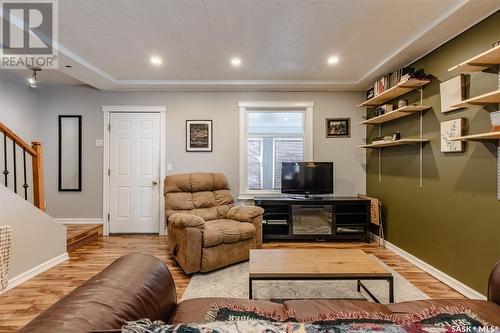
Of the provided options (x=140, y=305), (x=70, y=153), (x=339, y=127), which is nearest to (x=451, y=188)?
(x=339, y=127)

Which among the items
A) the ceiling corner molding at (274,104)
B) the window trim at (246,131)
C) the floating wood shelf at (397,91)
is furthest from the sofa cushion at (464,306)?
the ceiling corner molding at (274,104)

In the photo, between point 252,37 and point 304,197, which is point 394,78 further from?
point 304,197

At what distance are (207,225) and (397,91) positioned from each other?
290cm

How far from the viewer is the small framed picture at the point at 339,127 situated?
4480 millimetres

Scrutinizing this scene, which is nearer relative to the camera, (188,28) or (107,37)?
(188,28)

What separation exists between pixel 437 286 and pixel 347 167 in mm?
2250

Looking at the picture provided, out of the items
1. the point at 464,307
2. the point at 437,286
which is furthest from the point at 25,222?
the point at 437,286

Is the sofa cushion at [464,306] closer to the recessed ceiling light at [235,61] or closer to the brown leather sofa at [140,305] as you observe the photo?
the brown leather sofa at [140,305]

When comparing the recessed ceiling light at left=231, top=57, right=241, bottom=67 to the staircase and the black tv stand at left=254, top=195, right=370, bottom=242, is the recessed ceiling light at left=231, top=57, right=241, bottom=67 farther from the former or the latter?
the staircase

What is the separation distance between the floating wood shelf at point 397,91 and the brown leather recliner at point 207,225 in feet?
7.33

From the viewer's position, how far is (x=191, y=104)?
14.7 ft

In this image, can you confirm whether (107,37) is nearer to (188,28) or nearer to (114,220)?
(188,28)

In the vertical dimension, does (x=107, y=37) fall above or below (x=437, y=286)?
above

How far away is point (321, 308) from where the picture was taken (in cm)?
125
